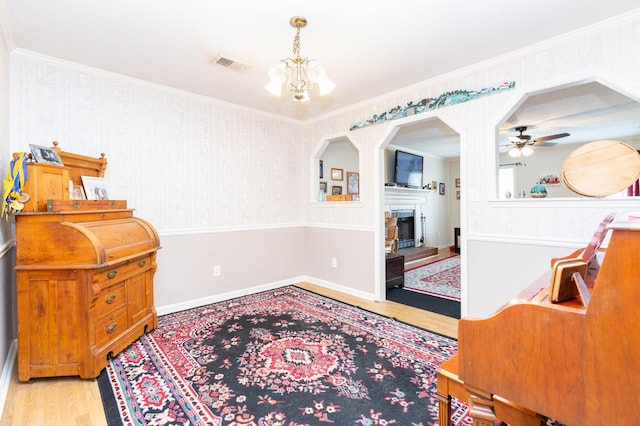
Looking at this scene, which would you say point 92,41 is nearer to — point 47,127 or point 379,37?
point 47,127

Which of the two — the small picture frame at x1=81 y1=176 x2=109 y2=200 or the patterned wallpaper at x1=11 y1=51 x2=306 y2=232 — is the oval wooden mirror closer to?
the patterned wallpaper at x1=11 y1=51 x2=306 y2=232

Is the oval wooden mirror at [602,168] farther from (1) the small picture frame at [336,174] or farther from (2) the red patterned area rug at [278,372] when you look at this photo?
(1) the small picture frame at [336,174]

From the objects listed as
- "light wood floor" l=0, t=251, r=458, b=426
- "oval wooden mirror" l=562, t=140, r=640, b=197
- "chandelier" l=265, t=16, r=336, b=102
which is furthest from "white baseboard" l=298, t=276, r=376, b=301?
"light wood floor" l=0, t=251, r=458, b=426

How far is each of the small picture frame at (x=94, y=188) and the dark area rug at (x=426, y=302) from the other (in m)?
3.20

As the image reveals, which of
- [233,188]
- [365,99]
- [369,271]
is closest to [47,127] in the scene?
[233,188]

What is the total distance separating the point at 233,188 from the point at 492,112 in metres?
2.90

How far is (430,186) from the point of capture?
7.58 meters

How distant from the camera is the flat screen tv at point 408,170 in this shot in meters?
6.30

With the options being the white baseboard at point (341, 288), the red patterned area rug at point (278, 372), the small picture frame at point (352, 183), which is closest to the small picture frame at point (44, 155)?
the red patterned area rug at point (278, 372)

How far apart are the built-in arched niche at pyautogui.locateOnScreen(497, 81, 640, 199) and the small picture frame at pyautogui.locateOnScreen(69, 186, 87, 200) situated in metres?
3.52

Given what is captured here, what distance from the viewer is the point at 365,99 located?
3.71 metres

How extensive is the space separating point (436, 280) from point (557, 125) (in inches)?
125

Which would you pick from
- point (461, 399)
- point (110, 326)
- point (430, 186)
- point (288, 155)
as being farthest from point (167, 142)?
point (430, 186)

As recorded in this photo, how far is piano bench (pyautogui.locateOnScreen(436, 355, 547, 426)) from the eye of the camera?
0.93 metres
